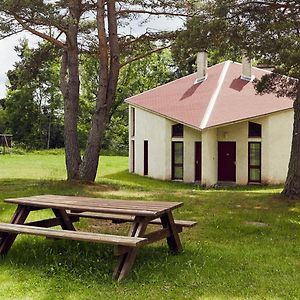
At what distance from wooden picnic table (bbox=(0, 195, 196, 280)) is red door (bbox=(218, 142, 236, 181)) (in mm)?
18871

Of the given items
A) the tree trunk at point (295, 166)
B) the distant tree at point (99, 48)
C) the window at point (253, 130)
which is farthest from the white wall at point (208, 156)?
the tree trunk at point (295, 166)

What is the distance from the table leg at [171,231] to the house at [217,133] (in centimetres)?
1725

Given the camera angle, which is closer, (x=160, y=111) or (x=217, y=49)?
(x=217, y=49)

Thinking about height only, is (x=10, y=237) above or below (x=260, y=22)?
below

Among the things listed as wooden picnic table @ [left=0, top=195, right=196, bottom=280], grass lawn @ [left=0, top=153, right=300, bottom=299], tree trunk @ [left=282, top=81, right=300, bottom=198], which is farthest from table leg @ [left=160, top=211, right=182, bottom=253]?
tree trunk @ [left=282, top=81, right=300, bottom=198]

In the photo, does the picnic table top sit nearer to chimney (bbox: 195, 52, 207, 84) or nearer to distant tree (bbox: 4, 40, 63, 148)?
chimney (bbox: 195, 52, 207, 84)

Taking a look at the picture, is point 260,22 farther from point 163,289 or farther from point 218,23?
point 163,289

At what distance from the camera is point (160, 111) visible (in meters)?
25.9

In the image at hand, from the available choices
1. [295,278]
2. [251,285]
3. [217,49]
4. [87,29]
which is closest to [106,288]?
[251,285]

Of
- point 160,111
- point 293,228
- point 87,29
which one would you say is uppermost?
point 87,29

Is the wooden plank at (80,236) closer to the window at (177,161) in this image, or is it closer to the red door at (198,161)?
the red door at (198,161)

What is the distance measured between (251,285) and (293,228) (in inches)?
147

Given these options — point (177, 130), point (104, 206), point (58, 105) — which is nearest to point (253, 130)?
point (177, 130)

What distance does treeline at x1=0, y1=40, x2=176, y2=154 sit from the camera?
4753 centimetres
